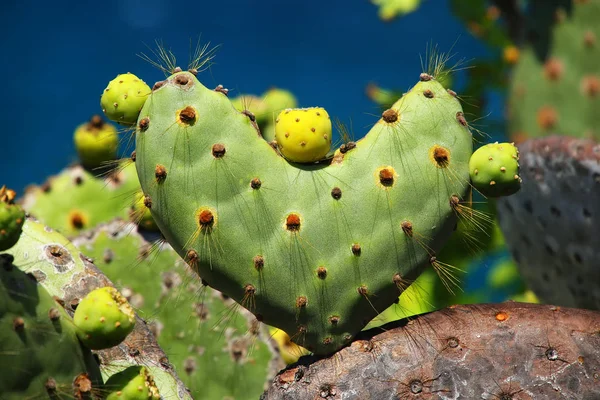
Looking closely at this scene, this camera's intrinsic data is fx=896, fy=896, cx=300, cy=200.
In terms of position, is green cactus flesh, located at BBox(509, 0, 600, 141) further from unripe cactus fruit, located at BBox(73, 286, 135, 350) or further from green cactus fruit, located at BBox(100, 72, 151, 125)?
unripe cactus fruit, located at BBox(73, 286, 135, 350)

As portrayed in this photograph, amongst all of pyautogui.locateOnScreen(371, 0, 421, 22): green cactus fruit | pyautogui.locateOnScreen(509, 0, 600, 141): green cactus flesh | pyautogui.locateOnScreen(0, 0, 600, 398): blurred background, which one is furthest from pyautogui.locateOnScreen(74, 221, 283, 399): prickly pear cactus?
pyautogui.locateOnScreen(371, 0, 421, 22): green cactus fruit

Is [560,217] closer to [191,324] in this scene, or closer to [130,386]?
[191,324]

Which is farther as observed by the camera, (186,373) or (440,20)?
(440,20)

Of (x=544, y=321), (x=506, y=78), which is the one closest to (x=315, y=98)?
(x=506, y=78)

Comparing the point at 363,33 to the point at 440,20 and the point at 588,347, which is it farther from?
the point at 588,347

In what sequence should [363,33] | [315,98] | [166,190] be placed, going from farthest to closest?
[363,33] → [315,98] → [166,190]

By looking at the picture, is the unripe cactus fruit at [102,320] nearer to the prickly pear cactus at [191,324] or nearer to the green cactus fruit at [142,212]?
the green cactus fruit at [142,212]

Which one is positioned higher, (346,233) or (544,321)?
(346,233)

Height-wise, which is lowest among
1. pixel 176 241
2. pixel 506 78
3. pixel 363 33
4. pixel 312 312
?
pixel 312 312
